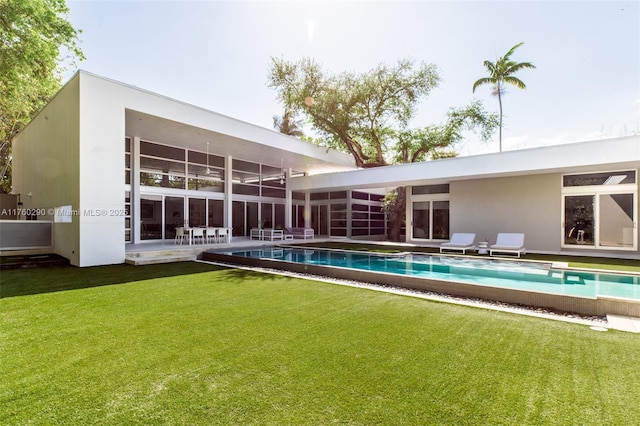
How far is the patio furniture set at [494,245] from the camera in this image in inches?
452

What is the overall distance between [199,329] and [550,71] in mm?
20637

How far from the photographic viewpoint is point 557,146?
419 inches

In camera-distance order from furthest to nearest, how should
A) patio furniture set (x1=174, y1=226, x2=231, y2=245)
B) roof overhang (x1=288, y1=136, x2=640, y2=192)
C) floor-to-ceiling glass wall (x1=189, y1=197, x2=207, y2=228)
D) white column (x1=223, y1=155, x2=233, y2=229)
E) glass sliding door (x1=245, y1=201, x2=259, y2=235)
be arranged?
glass sliding door (x1=245, y1=201, x2=259, y2=235), white column (x1=223, y1=155, x2=233, y2=229), floor-to-ceiling glass wall (x1=189, y1=197, x2=207, y2=228), patio furniture set (x1=174, y1=226, x2=231, y2=245), roof overhang (x1=288, y1=136, x2=640, y2=192)

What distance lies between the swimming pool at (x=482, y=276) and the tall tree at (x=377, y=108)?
327 inches

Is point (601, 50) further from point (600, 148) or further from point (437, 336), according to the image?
point (437, 336)

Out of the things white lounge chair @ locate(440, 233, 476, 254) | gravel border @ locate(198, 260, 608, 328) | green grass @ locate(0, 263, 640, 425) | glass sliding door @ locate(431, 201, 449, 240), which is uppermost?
glass sliding door @ locate(431, 201, 449, 240)

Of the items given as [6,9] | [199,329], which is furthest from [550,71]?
[6,9]

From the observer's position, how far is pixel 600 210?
454 inches

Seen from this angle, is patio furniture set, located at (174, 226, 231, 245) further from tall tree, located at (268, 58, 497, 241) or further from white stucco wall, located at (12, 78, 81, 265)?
tall tree, located at (268, 58, 497, 241)

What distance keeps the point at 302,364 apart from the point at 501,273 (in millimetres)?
7191

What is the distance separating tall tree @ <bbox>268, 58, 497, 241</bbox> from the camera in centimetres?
1839

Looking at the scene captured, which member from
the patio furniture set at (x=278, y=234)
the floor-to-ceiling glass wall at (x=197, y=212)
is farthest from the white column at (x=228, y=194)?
the patio furniture set at (x=278, y=234)

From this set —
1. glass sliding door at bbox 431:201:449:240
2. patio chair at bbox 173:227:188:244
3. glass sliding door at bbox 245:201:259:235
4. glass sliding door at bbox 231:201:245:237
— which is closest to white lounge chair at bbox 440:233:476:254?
glass sliding door at bbox 431:201:449:240

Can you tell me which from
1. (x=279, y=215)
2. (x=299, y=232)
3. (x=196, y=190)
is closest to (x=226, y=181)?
(x=196, y=190)
